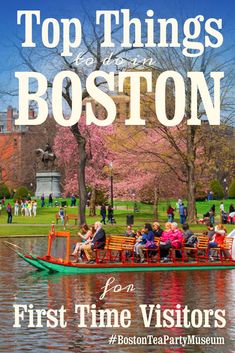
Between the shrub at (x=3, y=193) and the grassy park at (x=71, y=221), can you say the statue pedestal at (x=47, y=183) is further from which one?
the shrub at (x=3, y=193)

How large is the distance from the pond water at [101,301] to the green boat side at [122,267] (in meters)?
0.40

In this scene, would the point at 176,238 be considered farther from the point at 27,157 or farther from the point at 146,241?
the point at 27,157

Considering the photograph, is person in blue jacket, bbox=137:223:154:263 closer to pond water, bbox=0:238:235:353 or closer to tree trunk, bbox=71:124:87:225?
pond water, bbox=0:238:235:353

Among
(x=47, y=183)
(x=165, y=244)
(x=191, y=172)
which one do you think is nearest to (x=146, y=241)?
(x=165, y=244)

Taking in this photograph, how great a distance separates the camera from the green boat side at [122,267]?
87.0 feet

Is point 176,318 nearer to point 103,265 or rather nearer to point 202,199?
point 103,265

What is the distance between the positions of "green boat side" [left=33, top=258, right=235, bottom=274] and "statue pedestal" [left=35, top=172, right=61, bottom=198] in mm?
68341

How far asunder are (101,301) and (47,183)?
76.2 m

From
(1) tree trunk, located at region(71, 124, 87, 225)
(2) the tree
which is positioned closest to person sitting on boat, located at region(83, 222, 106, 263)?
(1) tree trunk, located at region(71, 124, 87, 225)

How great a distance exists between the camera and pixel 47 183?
96438mm

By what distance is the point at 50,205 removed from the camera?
8700 centimetres

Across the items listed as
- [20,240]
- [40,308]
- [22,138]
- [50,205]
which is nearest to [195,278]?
[40,308]

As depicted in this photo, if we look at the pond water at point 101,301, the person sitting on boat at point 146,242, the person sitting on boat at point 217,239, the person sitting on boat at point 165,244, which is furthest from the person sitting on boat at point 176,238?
the person sitting on boat at point 217,239

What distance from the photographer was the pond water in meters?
15.1
